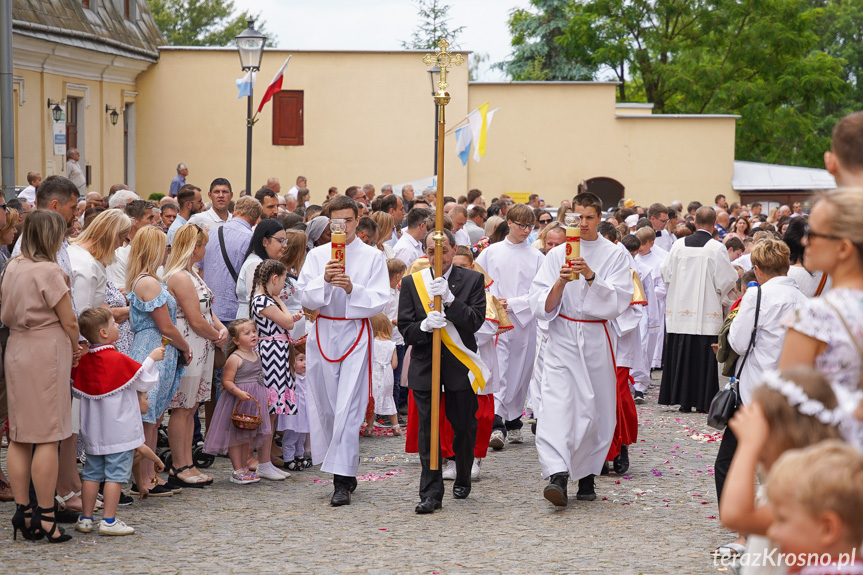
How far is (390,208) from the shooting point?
12.8 m

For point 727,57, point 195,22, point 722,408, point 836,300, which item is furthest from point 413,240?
point 195,22

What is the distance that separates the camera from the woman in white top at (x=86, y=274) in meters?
7.12

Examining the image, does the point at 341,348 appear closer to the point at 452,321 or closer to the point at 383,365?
A: the point at 452,321

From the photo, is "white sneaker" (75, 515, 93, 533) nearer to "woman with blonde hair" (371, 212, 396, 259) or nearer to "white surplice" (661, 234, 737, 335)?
"woman with blonde hair" (371, 212, 396, 259)

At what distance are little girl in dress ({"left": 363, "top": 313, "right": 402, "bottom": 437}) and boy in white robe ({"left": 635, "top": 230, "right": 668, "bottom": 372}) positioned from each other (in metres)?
4.08

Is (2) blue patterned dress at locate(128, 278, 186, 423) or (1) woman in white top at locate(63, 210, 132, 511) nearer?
(1) woman in white top at locate(63, 210, 132, 511)

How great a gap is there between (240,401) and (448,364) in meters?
1.60

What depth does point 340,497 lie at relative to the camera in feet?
24.5

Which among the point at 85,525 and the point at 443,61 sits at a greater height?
the point at 443,61

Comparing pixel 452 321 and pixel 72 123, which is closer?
pixel 452 321

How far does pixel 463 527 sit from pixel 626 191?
25046mm

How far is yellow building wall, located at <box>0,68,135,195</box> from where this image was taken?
20703 mm

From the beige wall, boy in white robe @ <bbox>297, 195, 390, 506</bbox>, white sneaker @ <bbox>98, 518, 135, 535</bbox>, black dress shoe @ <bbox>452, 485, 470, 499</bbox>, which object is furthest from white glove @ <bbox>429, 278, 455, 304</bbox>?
the beige wall

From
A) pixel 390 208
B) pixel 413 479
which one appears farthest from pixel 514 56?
pixel 413 479
